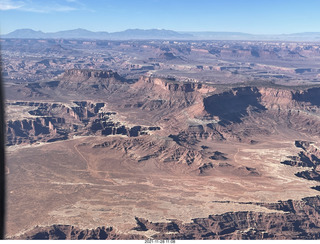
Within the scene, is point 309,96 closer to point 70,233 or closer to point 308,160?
point 308,160

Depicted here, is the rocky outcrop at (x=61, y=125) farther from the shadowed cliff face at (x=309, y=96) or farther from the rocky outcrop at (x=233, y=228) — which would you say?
the shadowed cliff face at (x=309, y=96)

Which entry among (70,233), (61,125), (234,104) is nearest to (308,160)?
(234,104)

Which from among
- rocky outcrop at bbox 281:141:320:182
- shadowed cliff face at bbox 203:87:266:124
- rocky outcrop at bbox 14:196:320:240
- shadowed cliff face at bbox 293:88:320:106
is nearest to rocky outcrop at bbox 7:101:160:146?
shadowed cliff face at bbox 203:87:266:124

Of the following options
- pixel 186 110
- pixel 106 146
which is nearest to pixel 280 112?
pixel 186 110

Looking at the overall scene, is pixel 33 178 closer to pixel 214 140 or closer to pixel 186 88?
pixel 214 140

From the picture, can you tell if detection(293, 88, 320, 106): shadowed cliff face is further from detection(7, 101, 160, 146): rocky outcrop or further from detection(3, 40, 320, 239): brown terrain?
detection(7, 101, 160, 146): rocky outcrop

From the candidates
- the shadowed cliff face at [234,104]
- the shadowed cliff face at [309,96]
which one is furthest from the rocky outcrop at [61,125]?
the shadowed cliff face at [309,96]
